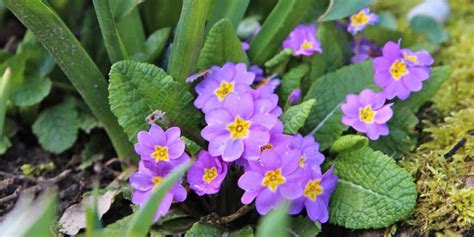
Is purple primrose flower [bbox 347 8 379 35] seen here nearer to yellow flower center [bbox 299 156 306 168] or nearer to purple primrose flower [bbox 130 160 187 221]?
yellow flower center [bbox 299 156 306 168]

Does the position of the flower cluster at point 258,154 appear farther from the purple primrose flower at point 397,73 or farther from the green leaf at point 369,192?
the purple primrose flower at point 397,73

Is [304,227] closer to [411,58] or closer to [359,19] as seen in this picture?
[411,58]

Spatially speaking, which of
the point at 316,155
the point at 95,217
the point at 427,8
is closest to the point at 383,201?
the point at 316,155

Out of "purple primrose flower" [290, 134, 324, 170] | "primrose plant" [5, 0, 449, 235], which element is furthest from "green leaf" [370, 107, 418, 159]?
"purple primrose flower" [290, 134, 324, 170]

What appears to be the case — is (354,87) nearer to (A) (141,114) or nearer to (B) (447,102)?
A: (B) (447,102)

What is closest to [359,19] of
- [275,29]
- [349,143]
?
[275,29]

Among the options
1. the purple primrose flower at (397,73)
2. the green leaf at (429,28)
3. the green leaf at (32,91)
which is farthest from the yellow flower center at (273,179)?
the green leaf at (429,28)
